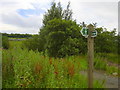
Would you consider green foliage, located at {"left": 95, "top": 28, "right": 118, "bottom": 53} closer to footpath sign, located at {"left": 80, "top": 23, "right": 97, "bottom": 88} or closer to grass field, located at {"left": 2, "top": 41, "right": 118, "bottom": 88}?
grass field, located at {"left": 2, "top": 41, "right": 118, "bottom": 88}

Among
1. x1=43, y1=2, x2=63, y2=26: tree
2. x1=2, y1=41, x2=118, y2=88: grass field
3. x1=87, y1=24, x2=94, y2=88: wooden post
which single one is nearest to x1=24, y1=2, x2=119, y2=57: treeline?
A: x1=43, y1=2, x2=63, y2=26: tree

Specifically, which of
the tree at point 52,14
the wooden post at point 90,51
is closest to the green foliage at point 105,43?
the tree at point 52,14

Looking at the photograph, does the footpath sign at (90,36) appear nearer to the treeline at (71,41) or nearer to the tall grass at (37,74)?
the tall grass at (37,74)

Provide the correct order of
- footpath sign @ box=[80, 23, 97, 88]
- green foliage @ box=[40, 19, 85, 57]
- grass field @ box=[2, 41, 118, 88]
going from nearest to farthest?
footpath sign @ box=[80, 23, 97, 88]
grass field @ box=[2, 41, 118, 88]
green foliage @ box=[40, 19, 85, 57]

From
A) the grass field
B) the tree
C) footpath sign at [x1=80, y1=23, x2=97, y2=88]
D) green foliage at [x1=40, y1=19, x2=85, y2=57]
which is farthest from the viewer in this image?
the tree

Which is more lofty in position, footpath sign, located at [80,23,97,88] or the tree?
the tree

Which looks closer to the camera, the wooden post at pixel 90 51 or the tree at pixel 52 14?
the wooden post at pixel 90 51

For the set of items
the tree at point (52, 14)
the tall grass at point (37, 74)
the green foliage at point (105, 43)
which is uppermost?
the tree at point (52, 14)

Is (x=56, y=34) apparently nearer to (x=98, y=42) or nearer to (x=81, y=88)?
(x=98, y=42)

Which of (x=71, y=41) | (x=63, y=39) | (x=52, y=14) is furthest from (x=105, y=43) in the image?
(x=52, y=14)

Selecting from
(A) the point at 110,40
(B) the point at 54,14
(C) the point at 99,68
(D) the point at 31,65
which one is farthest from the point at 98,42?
(D) the point at 31,65

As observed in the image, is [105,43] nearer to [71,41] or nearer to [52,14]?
[71,41]

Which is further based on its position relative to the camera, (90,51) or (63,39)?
(63,39)

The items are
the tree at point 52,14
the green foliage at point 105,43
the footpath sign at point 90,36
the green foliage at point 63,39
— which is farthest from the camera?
the tree at point 52,14
